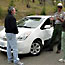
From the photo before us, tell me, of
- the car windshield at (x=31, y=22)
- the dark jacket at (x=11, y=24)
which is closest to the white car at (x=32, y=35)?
the car windshield at (x=31, y=22)

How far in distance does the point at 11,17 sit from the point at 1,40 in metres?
1.48

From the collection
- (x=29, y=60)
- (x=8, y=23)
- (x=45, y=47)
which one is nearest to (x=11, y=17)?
(x=8, y=23)

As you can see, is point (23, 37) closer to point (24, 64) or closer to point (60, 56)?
point (24, 64)

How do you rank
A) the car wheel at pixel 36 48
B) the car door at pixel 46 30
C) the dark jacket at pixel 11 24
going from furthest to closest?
the car door at pixel 46 30 < the car wheel at pixel 36 48 < the dark jacket at pixel 11 24

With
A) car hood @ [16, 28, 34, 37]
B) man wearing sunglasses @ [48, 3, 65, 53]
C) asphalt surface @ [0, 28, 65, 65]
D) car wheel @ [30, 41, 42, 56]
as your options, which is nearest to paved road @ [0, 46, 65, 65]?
asphalt surface @ [0, 28, 65, 65]

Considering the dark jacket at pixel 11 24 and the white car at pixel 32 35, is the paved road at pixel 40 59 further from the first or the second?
the dark jacket at pixel 11 24

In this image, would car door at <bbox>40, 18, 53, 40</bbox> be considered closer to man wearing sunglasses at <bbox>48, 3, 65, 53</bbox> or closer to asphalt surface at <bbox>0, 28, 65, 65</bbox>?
man wearing sunglasses at <bbox>48, 3, 65, 53</bbox>

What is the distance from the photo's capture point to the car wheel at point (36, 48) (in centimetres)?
645

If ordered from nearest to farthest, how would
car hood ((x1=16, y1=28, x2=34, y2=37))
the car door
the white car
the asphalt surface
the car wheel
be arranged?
the asphalt surface < the white car < car hood ((x1=16, y1=28, x2=34, y2=37)) < the car wheel < the car door

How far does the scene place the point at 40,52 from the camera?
698 cm

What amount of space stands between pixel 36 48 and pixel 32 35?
540 mm

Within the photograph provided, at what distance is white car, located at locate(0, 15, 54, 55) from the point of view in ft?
20.0

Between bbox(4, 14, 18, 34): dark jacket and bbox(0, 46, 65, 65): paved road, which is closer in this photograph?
bbox(4, 14, 18, 34): dark jacket

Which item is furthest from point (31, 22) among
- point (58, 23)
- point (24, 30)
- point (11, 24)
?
point (11, 24)
